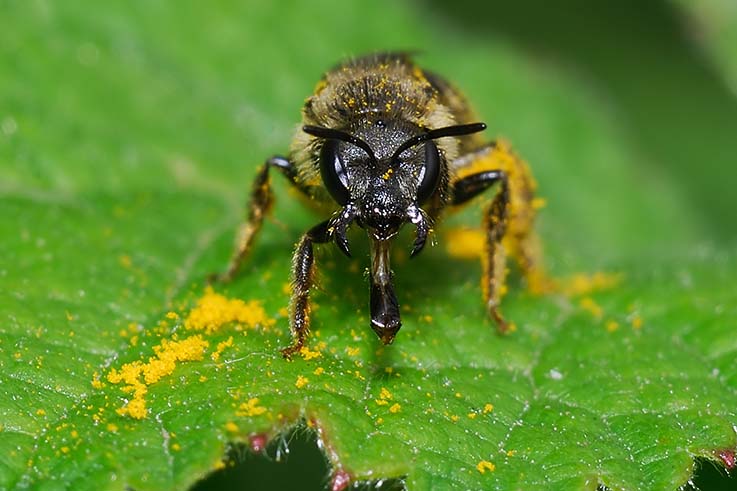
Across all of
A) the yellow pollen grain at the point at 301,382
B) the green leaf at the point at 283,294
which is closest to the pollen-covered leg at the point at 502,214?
the green leaf at the point at 283,294

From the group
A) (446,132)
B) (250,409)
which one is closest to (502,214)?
(446,132)

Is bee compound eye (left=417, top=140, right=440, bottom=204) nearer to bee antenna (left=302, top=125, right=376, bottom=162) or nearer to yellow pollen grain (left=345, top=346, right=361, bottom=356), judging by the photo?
bee antenna (left=302, top=125, right=376, bottom=162)

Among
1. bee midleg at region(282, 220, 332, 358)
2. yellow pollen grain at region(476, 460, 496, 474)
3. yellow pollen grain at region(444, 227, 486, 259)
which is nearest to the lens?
yellow pollen grain at region(476, 460, 496, 474)

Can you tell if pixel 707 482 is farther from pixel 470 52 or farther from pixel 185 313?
pixel 470 52

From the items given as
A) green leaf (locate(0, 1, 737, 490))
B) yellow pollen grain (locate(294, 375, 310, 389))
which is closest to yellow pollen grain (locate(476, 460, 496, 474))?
green leaf (locate(0, 1, 737, 490))

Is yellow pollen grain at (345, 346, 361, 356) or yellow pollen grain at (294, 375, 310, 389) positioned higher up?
yellow pollen grain at (345, 346, 361, 356)

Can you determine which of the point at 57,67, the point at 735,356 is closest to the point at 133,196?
the point at 57,67

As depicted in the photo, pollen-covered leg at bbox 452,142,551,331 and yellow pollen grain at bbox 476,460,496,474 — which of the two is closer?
yellow pollen grain at bbox 476,460,496,474
